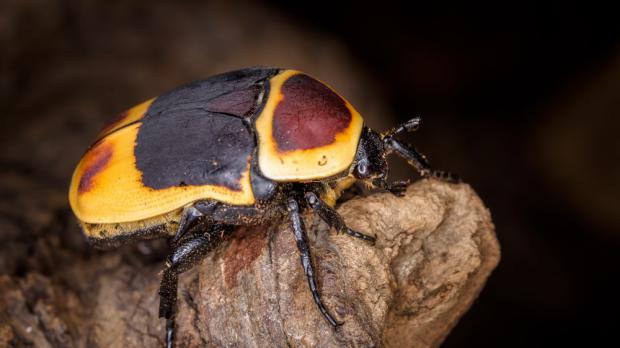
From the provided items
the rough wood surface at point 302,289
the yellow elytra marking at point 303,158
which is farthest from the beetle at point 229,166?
the rough wood surface at point 302,289

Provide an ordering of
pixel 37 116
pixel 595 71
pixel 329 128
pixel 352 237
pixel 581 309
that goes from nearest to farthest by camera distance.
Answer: pixel 352 237
pixel 329 128
pixel 37 116
pixel 581 309
pixel 595 71

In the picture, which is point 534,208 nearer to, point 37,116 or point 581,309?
point 581,309

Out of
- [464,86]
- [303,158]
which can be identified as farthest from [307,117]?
[464,86]

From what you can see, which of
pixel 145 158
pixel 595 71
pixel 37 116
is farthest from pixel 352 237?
pixel 595 71

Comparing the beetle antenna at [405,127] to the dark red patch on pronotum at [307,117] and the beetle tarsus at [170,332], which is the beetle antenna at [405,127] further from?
the beetle tarsus at [170,332]

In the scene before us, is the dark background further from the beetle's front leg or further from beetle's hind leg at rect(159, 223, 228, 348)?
the beetle's front leg

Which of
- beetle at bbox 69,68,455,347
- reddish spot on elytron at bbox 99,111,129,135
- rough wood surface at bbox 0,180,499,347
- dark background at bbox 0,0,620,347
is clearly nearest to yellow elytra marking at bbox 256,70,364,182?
beetle at bbox 69,68,455,347
